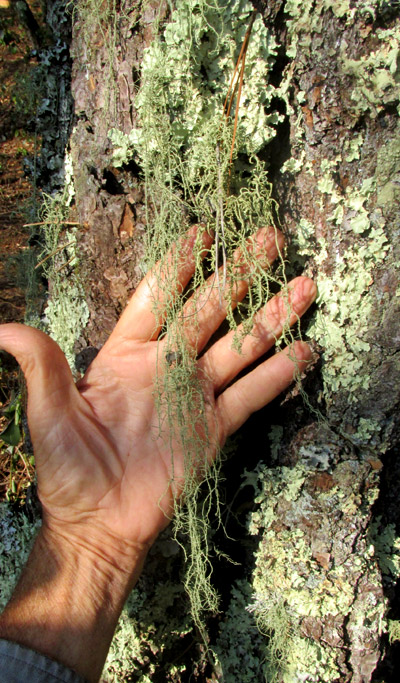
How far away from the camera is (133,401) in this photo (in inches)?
52.6

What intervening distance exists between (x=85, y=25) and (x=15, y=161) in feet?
10.6

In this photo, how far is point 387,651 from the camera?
5.03ft

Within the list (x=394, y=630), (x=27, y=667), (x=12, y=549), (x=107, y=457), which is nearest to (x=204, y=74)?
(x=107, y=457)

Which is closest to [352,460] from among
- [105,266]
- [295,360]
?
[295,360]

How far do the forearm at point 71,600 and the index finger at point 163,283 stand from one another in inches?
24.5

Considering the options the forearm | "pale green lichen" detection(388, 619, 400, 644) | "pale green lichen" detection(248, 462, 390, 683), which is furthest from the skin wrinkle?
"pale green lichen" detection(388, 619, 400, 644)

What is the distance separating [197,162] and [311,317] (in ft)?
1.67

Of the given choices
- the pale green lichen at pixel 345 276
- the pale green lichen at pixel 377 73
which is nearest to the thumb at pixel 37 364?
the pale green lichen at pixel 345 276

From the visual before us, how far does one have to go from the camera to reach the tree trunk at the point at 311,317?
1122 mm

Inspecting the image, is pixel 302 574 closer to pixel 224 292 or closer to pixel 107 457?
pixel 107 457

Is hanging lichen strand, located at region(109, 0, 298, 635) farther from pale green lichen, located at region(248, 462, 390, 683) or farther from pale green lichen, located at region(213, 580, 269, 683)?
pale green lichen, located at region(213, 580, 269, 683)

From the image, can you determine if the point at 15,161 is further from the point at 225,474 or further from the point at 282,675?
the point at 282,675

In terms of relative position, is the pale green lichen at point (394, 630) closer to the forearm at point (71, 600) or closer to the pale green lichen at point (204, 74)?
the forearm at point (71, 600)

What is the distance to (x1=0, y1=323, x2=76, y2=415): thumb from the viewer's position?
47.0 inches
